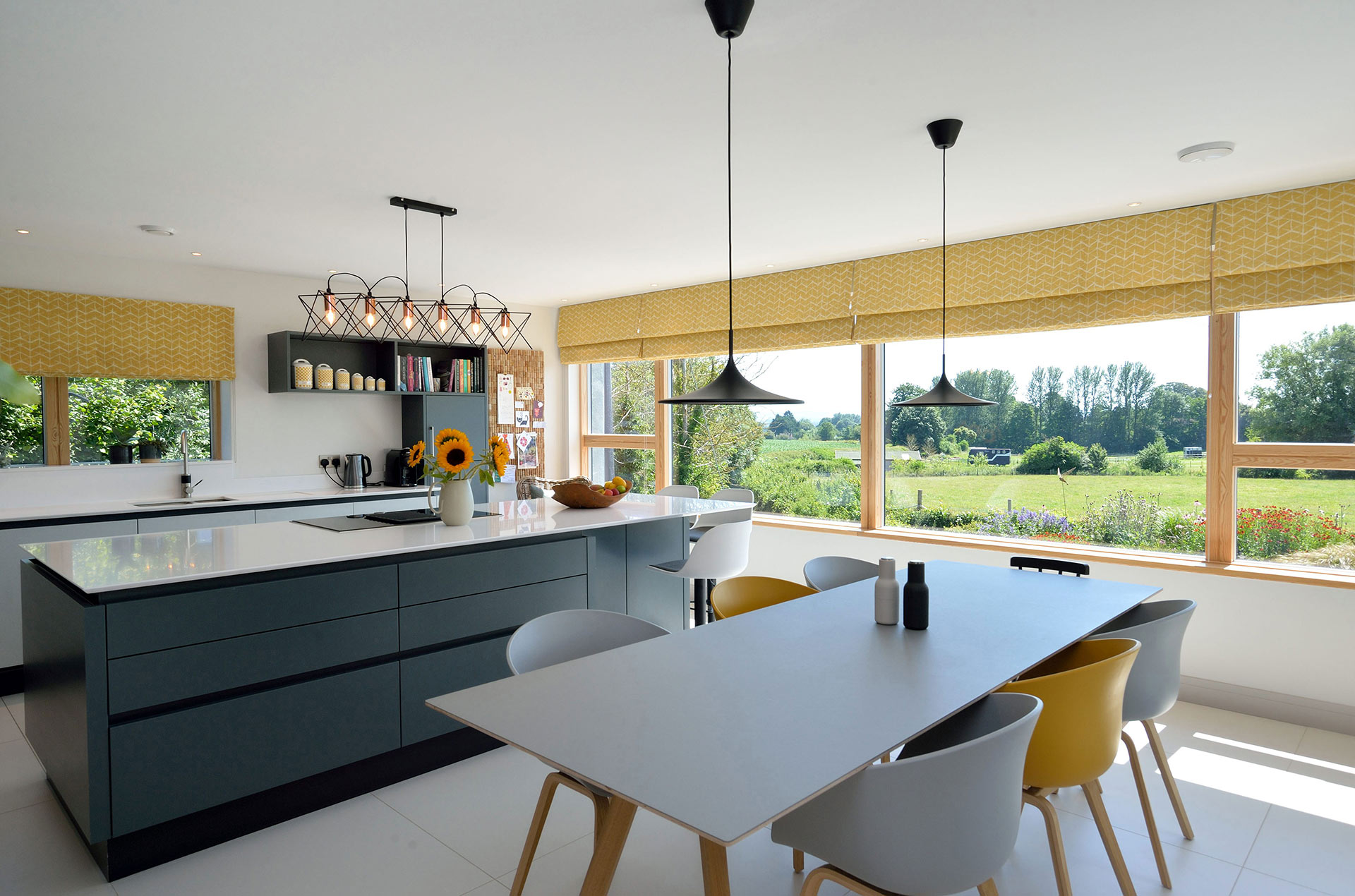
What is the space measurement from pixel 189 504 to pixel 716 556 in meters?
3.39

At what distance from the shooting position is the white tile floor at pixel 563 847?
244cm

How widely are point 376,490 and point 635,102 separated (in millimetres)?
4062

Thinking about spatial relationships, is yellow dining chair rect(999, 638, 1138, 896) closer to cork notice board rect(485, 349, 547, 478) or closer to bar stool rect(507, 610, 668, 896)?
bar stool rect(507, 610, 668, 896)

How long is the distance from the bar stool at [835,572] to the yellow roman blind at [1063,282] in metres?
2.11

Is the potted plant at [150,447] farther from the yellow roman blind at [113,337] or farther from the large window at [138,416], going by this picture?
the yellow roman blind at [113,337]

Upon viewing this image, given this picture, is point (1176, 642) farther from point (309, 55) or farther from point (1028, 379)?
point (309, 55)

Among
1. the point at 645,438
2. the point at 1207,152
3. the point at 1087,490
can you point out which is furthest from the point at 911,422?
the point at 1207,152

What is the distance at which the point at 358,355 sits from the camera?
20.4 ft

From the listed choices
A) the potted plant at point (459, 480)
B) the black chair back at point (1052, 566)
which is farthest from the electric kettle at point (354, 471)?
the black chair back at point (1052, 566)

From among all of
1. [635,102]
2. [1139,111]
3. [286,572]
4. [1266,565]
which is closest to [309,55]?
[635,102]

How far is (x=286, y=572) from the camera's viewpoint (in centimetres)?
279

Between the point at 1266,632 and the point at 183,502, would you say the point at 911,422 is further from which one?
the point at 183,502

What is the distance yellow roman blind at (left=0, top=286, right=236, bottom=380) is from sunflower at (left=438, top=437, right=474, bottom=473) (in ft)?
9.64

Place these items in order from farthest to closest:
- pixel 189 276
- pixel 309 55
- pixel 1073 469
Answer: pixel 189 276
pixel 1073 469
pixel 309 55
